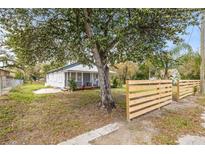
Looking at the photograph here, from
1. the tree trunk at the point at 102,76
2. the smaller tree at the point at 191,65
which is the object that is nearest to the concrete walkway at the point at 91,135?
the tree trunk at the point at 102,76

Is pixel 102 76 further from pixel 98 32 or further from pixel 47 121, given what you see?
pixel 47 121

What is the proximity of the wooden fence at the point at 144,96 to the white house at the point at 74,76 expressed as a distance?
8402mm

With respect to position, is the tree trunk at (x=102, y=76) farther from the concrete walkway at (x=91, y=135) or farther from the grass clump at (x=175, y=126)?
the grass clump at (x=175, y=126)

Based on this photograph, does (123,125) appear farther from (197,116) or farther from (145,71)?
(145,71)

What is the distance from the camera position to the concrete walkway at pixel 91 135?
376cm

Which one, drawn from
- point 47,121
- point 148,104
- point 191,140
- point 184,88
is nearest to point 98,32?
point 148,104

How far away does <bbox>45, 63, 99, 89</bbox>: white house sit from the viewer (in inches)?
609

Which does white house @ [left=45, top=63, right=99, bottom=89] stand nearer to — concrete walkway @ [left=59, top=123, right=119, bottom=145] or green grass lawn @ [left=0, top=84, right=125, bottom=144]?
green grass lawn @ [left=0, top=84, right=125, bottom=144]

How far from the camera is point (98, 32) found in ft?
19.2

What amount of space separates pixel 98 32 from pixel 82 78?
1102cm

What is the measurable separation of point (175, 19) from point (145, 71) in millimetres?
17078

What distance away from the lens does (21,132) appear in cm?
440
